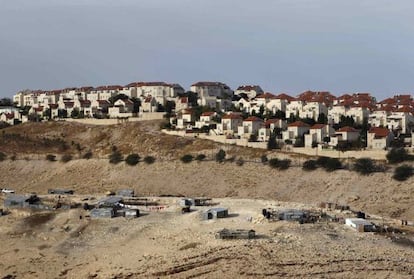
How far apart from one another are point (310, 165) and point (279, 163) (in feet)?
7.90

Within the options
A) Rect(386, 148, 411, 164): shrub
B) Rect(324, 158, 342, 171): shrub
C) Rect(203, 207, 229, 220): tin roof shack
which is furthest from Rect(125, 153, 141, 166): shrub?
Rect(386, 148, 411, 164): shrub

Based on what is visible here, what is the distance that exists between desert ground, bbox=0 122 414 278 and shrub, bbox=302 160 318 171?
0.39 m

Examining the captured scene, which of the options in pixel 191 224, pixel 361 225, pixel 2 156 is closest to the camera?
pixel 361 225

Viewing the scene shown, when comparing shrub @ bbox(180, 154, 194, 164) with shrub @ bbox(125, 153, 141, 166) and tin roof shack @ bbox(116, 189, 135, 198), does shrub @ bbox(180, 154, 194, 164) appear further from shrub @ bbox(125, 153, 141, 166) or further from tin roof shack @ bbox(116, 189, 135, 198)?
tin roof shack @ bbox(116, 189, 135, 198)

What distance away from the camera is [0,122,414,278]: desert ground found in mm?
25203

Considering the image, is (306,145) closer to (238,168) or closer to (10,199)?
(238,168)

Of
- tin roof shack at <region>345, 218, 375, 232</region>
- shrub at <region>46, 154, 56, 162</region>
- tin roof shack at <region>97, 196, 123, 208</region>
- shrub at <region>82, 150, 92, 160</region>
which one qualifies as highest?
shrub at <region>82, 150, 92, 160</region>

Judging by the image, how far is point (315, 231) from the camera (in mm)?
29484

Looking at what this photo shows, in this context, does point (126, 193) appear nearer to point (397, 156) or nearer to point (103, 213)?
point (103, 213)

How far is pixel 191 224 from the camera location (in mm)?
32375

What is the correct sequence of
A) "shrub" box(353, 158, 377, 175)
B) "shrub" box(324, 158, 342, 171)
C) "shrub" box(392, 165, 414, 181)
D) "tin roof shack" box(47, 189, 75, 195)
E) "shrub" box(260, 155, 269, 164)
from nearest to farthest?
1. "shrub" box(392, 165, 414, 181)
2. "shrub" box(353, 158, 377, 175)
3. "shrub" box(324, 158, 342, 171)
4. "tin roof shack" box(47, 189, 75, 195)
5. "shrub" box(260, 155, 269, 164)

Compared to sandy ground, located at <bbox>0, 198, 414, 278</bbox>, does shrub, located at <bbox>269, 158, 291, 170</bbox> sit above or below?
above

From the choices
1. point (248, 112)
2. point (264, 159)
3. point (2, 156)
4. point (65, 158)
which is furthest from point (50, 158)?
point (248, 112)

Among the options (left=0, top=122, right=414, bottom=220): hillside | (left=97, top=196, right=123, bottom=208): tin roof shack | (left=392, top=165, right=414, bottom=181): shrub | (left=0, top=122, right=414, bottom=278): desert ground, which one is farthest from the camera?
(left=392, top=165, right=414, bottom=181): shrub
